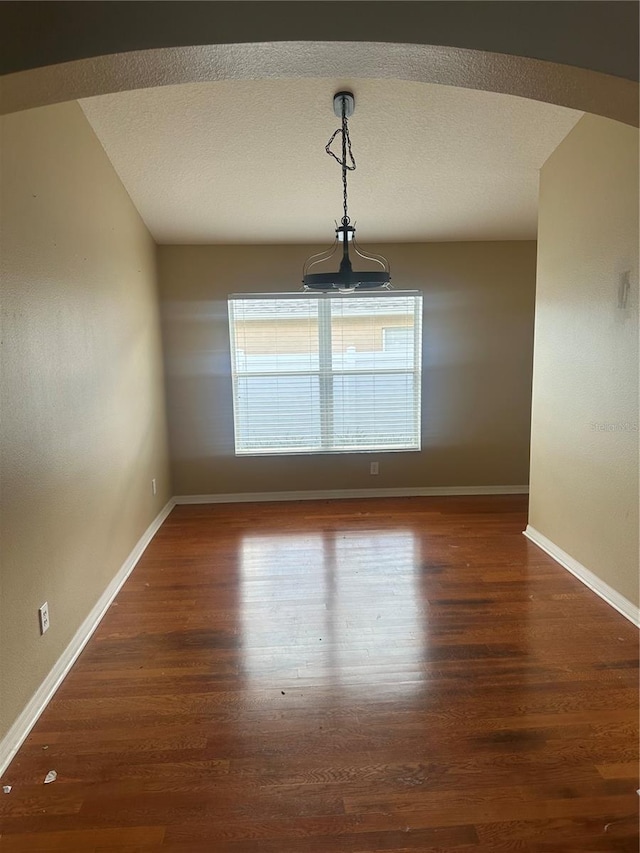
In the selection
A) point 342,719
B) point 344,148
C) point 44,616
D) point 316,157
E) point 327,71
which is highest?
point 316,157

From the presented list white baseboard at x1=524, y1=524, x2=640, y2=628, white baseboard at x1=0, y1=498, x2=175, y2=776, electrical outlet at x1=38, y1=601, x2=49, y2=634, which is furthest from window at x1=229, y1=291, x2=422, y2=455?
electrical outlet at x1=38, y1=601, x2=49, y2=634

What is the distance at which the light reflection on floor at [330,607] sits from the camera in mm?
2197

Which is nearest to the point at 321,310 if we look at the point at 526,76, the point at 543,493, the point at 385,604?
the point at 543,493

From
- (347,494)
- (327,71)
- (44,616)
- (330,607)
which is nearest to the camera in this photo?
(327,71)

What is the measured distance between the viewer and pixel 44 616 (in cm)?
205

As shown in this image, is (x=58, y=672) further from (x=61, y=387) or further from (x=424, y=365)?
(x=424, y=365)

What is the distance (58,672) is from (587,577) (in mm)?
2926

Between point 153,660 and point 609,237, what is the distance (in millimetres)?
3269

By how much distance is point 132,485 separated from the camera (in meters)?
3.47

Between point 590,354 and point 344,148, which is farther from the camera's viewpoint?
point 590,354

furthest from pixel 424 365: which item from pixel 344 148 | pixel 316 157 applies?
pixel 344 148

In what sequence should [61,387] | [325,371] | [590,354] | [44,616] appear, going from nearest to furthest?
[44,616] → [61,387] → [590,354] → [325,371]

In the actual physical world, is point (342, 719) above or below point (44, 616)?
below

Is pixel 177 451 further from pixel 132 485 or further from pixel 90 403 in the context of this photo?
pixel 90 403
